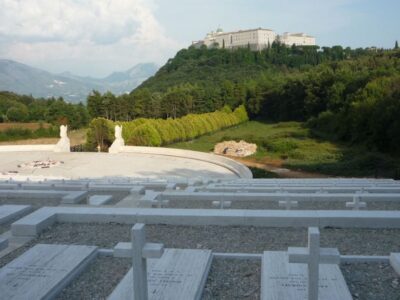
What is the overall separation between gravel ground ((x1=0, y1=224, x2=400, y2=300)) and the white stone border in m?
0.10

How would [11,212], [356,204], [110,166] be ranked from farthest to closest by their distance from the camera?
[110,166] < [356,204] < [11,212]

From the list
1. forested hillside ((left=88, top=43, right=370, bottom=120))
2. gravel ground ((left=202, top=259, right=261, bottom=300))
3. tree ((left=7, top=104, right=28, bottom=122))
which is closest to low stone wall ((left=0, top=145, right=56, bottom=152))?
gravel ground ((left=202, top=259, right=261, bottom=300))

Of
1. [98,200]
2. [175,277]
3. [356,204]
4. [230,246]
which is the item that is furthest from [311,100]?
[175,277]

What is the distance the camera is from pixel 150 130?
1296 inches

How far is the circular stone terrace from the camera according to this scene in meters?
19.3

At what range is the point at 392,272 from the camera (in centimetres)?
406

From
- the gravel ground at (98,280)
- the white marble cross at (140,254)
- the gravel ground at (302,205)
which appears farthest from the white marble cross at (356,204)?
the white marble cross at (140,254)

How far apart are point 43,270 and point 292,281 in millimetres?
2393

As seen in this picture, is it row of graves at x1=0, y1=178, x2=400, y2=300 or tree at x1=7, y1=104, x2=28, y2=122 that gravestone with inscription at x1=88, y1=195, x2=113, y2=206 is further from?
tree at x1=7, y1=104, x2=28, y2=122

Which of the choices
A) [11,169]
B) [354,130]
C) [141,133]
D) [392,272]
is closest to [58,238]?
[392,272]

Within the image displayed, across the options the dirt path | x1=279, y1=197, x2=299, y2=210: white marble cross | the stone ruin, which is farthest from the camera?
the stone ruin

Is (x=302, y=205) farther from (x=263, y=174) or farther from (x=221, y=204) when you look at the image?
(x=263, y=174)

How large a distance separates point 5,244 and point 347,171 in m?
22.2

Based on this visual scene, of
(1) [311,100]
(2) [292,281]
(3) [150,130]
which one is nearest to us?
(2) [292,281]
